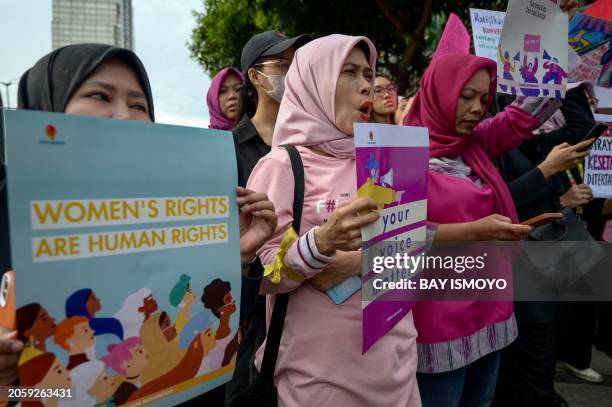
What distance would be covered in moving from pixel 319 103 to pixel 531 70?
114 cm

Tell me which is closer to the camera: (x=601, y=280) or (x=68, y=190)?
(x=68, y=190)

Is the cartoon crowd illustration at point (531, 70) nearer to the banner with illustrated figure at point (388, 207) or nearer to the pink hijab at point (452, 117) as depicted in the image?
the pink hijab at point (452, 117)

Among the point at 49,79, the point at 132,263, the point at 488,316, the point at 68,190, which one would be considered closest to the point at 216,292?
the point at 132,263

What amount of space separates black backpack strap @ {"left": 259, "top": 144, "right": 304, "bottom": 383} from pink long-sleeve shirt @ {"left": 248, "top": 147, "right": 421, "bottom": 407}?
2 cm

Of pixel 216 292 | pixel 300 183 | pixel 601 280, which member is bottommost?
pixel 601 280

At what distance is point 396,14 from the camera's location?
912cm

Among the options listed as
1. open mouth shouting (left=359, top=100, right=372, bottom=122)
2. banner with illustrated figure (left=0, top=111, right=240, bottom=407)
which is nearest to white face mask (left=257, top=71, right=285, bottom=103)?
open mouth shouting (left=359, top=100, right=372, bottom=122)

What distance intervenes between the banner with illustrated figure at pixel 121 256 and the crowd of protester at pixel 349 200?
0.09 m

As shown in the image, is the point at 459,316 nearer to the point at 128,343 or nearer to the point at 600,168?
the point at 128,343

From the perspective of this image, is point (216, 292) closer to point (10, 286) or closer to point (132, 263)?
point (132, 263)

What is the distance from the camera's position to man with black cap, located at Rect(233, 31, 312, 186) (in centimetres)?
243

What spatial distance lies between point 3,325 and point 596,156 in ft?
10.1

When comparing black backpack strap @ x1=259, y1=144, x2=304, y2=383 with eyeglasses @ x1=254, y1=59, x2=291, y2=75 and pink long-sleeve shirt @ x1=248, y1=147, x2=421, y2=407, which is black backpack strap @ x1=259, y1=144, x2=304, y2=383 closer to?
pink long-sleeve shirt @ x1=248, y1=147, x2=421, y2=407

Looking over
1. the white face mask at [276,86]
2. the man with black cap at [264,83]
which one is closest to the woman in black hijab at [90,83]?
the man with black cap at [264,83]
